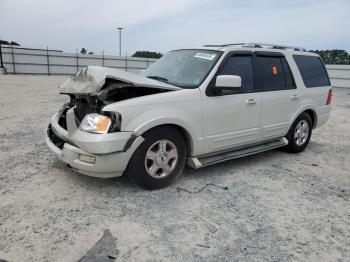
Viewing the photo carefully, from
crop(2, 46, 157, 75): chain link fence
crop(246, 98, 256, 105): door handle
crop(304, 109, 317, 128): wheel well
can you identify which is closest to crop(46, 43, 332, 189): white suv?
crop(246, 98, 256, 105): door handle

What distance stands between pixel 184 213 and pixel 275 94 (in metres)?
2.60

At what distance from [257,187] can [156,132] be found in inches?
59.0

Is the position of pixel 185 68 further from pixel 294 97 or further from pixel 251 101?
pixel 294 97

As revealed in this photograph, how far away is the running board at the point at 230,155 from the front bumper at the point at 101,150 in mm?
870

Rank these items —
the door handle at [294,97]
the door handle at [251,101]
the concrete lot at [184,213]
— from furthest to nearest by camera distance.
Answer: the door handle at [294,97]
the door handle at [251,101]
the concrete lot at [184,213]

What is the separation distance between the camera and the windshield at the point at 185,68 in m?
4.27

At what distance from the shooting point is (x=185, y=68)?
4.53 meters

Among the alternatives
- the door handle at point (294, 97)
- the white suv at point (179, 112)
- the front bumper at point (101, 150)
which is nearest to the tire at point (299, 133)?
the white suv at point (179, 112)

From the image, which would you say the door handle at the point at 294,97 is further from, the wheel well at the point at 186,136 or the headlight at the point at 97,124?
the headlight at the point at 97,124

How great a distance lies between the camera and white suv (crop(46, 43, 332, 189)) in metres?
3.51

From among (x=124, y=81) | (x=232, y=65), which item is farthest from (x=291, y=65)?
(x=124, y=81)

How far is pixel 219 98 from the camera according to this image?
4246mm

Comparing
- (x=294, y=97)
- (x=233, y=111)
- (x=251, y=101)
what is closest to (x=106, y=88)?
(x=233, y=111)

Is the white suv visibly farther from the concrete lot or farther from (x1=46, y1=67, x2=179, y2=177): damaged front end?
the concrete lot
